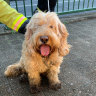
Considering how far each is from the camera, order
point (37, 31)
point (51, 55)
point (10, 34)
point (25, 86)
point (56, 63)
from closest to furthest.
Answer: point (37, 31) < point (51, 55) < point (56, 63) < point (25, 86) < point (10, 34)

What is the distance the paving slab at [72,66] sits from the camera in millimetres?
2627

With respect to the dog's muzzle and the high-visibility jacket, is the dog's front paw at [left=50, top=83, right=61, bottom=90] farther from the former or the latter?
→ the high-visibility jacket

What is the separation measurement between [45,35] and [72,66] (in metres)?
1.45

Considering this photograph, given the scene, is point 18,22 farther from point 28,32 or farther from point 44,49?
point 44,49

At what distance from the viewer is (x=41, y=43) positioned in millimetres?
2074

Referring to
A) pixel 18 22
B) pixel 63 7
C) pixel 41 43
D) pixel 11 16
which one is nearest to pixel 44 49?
pixel 41 43

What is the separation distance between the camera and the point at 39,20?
7.20ft

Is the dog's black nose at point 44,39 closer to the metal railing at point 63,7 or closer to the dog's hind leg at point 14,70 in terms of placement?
the dog's hind leg at point 14,70

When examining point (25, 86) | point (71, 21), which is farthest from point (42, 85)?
point (71, 21)

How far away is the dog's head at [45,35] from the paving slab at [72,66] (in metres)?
0.75

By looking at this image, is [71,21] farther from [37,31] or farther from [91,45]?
[37,31]

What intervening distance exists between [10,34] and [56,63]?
2.84 metres

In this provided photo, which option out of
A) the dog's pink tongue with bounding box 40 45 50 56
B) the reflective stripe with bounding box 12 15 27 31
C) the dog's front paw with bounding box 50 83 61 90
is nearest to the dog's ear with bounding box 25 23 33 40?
the reflective stripe with bounding box 12 15 27 31

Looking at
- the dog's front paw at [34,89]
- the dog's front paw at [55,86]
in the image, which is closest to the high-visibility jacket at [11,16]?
the dog's front paw at [34,89]
